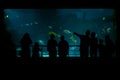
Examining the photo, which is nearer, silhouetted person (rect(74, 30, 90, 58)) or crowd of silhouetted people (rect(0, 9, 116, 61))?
crowd of silhouetted people (rect(0, 9, 116, 61))

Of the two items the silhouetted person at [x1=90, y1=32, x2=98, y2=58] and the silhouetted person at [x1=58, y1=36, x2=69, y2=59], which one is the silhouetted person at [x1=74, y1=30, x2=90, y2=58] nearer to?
the silhouetted person at [x1=90, y1=32, x2=98, y2=58]

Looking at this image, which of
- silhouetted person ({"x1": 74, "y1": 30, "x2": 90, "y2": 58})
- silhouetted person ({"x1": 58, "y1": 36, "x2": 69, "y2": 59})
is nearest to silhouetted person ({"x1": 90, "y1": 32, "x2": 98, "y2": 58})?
silhouetted person ({"x1": 74, "y1": 30, "x2": 90, "y2": 58})

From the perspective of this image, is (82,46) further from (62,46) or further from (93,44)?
(62,46)

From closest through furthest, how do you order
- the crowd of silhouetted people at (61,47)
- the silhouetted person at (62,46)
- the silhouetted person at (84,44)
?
the crowd of silhouetted people at (61,47), the silhouetted person at (84,44), the silhouetted person at (62,46)

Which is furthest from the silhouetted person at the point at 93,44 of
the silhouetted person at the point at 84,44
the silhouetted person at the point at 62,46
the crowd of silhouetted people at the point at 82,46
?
the silhouetted person at the point at 62,46

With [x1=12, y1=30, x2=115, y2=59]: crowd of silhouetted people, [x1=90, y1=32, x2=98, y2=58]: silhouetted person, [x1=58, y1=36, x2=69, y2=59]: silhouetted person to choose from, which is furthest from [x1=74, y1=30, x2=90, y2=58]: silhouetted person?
[x1=58, y1=36, x2=69, y2=59]: silhouetted person

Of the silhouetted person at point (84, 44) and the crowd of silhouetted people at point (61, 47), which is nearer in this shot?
the crowd of silhouetted people at point (61, 47)

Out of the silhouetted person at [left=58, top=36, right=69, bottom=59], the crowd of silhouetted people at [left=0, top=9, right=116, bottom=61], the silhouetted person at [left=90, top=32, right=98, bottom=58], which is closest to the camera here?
the crowd of silhouetted people at [left=0, top=9, right=116, bottom=61]

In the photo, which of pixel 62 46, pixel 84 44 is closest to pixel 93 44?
pixel 84 44

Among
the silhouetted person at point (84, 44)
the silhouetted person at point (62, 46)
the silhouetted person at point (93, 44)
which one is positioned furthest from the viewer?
the silhouetted person at point (62, 46)

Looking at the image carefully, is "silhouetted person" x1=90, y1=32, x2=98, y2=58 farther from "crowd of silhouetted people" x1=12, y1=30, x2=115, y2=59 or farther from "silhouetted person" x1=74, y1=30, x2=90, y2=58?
"silhouetted person" x1=74, y1=30, x2=90, y2=58

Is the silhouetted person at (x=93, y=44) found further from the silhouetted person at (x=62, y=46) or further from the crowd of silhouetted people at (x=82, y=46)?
the silhouetted person at (x=62, y=46)

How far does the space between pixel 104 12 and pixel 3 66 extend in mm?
25399

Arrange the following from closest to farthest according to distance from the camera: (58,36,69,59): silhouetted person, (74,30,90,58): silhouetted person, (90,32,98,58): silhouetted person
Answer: (74,30,90,58): silhouetted person
(90,32,98,58): silhouetted person
(58,36,69,59): silhouetted person
